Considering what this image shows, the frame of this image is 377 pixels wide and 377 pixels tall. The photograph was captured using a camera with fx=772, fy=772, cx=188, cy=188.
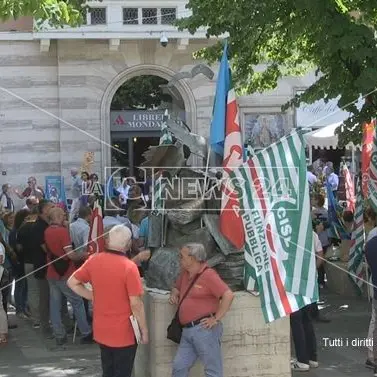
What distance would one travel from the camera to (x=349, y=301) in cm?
1318

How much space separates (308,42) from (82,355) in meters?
7.44

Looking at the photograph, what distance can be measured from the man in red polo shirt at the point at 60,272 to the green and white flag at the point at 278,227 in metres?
3.51

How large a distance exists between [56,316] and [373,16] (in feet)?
22.4

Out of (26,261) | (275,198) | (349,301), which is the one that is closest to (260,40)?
(349,301)

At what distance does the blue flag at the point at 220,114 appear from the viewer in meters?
7.64

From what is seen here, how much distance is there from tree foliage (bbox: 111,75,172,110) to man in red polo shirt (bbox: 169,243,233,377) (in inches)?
791

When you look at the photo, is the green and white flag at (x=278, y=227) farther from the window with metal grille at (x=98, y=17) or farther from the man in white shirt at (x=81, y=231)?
the window with metal grille at (x=98, y=17)

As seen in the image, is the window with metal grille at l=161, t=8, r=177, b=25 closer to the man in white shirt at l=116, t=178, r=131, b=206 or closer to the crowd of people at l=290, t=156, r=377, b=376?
the man in white shirt at l=116, t=178, r=131, b=206

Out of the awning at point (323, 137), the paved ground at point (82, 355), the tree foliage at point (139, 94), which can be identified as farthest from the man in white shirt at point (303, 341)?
the tree foliage at point (139, 94)

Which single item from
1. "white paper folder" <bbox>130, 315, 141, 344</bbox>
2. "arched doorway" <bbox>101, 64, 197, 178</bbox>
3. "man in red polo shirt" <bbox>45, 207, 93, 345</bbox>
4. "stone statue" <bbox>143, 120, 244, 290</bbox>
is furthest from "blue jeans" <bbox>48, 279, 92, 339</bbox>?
"arched doorway" <bbox>101, 64, 197, 178</bbox>

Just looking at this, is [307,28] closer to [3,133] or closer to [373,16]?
[373,16]

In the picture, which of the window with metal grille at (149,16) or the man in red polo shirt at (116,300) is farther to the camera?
the window with metal grille at (149,16)

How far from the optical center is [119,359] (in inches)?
252

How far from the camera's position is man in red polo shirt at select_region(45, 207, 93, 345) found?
1024cm
